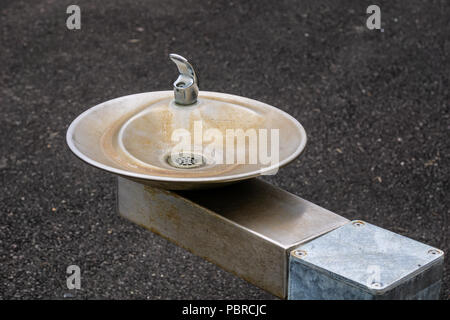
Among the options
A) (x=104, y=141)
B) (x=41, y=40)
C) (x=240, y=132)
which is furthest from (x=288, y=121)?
(x=41, y=40)

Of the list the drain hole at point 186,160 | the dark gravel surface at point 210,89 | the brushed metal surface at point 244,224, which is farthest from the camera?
the dark gravel surface at point 210,89

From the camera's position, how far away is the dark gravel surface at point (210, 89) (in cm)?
325

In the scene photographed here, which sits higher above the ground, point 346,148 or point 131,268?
point 346,148

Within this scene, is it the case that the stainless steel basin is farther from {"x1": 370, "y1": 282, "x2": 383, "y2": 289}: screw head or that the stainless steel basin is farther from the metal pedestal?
{"x1": 370, "y1": 282, "x2": 383, "y2": 289}: screw head

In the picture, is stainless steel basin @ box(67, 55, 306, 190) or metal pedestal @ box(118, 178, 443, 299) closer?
metal pedestal @ box(118, 178, 443, 299)

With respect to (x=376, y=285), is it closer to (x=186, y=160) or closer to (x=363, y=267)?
(x=363, y=267)

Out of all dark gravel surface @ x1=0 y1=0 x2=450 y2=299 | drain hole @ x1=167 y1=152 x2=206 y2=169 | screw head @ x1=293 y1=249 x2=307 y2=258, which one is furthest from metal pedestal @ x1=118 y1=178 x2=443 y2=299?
dark gravel surface @ x1=0 y1=0 x2=450 y2=299

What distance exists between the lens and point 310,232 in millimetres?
1781

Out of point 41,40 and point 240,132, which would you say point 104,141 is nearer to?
point 240,132

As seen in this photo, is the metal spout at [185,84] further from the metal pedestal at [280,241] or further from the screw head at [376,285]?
the screw head at [376,285]

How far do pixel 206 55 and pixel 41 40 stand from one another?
3.93 feet

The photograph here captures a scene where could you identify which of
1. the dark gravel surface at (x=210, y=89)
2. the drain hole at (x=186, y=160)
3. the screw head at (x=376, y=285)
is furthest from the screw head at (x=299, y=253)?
the dark gravel surface at (x=210, y=89)

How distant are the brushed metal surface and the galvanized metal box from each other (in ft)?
0.16

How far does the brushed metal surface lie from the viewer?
1772mm
